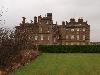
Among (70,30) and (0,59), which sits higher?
(70,30)

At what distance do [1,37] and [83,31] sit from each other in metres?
89.9

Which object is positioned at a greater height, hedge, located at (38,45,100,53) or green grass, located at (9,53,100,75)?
hedge, located at (38,45,100,53)

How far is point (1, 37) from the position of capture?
27.8m

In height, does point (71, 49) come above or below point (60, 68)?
above

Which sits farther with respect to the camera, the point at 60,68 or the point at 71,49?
the point at 71,49

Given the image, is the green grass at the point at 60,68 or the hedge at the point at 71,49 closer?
the green grass at the point at 60,68

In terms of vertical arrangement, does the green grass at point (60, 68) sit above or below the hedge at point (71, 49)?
below

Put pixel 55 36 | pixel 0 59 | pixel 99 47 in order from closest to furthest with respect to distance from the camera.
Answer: pixel 0 59 < pixel 99 47 < pixel 55 36

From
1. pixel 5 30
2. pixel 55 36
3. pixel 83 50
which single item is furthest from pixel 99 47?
pixel 5 30

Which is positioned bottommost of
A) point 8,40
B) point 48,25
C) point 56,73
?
point 56,73

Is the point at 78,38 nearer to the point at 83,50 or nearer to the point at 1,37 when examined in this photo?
the point at 83,50

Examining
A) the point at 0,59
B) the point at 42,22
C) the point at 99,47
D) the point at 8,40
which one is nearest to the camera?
the point at 0,59

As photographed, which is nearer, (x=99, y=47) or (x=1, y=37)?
(x=1, y=37)

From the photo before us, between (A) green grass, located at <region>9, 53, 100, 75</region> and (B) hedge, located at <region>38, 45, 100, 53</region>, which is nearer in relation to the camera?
(A) green grass, located at <region>9, 53, 100, 75</region>
